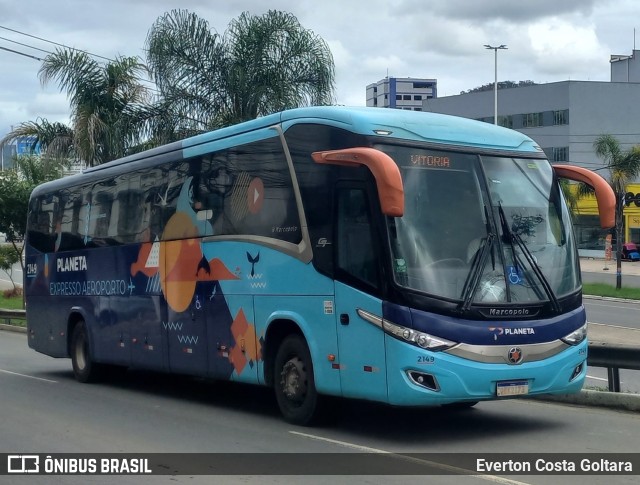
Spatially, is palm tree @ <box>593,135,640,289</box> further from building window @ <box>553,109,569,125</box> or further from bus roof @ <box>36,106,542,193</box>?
bus roof @ <box>36,106,542,193</box>

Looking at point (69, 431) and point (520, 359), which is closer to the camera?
point (520, 359)

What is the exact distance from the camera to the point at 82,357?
17500mm

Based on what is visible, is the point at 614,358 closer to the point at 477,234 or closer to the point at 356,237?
the point at 477,234

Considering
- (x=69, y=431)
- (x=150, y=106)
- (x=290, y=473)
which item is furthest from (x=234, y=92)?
(x=290, y=473)

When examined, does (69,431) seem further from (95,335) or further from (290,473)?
(95,335)

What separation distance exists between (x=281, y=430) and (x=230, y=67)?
1541cm

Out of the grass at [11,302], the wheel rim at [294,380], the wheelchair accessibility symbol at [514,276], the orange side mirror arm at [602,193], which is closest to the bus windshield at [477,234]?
the wheelchair accessibility symbol at [514,276]

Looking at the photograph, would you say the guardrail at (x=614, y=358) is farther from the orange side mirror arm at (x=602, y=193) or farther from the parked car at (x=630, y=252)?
the parked car at (x=630, y=252)

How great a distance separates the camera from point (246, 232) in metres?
12.4

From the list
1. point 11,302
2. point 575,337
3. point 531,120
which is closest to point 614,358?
point 575,337

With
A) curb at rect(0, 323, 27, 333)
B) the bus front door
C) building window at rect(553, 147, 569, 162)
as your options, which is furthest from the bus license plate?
building window at rect(553, 147, 569, 162)

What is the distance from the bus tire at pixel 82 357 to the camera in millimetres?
17203

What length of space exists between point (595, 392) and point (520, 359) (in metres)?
2.69

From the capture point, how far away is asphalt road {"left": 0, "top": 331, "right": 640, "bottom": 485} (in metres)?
9.51
